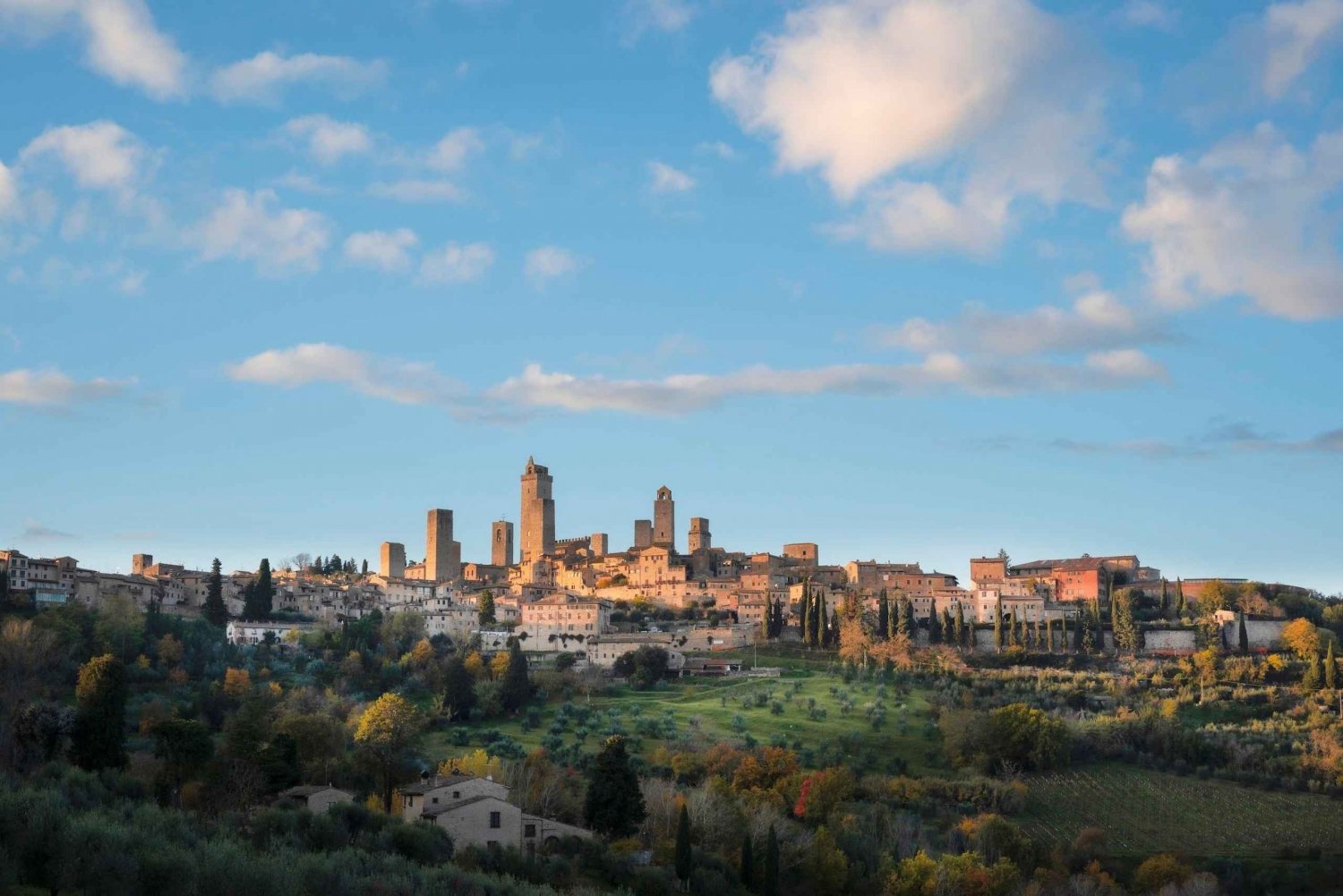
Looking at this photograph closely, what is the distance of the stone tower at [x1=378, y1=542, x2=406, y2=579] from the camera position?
120m

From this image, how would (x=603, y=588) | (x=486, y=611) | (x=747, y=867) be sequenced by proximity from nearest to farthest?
1. (x=747, y=867)
2. (x=486, y=611)
3. (x=603, y=588)

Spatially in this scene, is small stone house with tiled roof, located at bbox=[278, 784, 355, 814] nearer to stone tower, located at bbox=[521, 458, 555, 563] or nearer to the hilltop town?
the hilltop town

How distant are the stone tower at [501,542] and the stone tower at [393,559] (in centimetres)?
663

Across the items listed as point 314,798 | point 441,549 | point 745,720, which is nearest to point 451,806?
point 314,798

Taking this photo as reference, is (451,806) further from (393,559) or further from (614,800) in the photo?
(393,559)

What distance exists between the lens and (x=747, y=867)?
40656 millimetres

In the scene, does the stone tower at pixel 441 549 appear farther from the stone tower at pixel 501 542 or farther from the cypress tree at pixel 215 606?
the cypress tree at pixel 215 606

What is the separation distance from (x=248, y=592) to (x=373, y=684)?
1644 centimetres

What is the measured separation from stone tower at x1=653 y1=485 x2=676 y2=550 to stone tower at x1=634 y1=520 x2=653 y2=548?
33 cm

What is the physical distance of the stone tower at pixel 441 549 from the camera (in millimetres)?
117125

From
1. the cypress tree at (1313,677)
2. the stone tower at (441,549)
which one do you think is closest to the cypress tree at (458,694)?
the cypress tree at (1313,677)

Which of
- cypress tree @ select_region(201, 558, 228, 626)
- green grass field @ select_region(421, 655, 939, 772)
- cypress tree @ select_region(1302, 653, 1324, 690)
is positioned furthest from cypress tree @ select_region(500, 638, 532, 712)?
cypress tree @ select_region(1302, 653, 1324, 690)

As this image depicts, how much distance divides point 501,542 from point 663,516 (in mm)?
12748

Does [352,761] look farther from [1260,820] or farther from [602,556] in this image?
[602,556]
